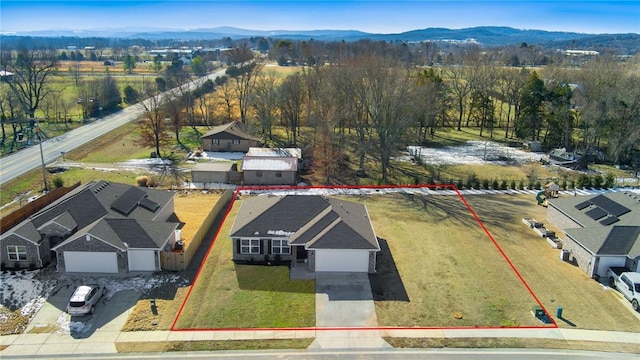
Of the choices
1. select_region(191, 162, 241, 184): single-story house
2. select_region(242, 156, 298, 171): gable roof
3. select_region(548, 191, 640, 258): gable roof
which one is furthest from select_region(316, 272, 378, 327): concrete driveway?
Answer: select_region(191, 162, 241, 184): single-story house

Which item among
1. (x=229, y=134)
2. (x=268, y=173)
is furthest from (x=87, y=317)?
(x=229, y=134)

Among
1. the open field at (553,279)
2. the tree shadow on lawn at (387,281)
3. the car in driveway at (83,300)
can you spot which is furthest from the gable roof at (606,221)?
the car in driveway at (83,300)

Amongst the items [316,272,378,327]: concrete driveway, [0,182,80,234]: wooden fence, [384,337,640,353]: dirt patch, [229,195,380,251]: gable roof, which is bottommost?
[384,337,640,353]: dirt patch

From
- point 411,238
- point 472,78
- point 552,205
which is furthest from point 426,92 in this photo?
point 411,238

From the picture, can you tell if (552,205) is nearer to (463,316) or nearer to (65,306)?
(463,316)

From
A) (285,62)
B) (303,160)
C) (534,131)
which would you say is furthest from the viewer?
(285,62)

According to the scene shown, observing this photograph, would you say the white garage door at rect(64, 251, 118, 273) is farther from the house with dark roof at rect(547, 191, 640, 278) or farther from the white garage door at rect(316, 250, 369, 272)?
the house with dark roof at rect(547, 191, 640, 278)

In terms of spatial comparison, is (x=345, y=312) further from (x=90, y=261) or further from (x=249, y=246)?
(x=90, y=261)
